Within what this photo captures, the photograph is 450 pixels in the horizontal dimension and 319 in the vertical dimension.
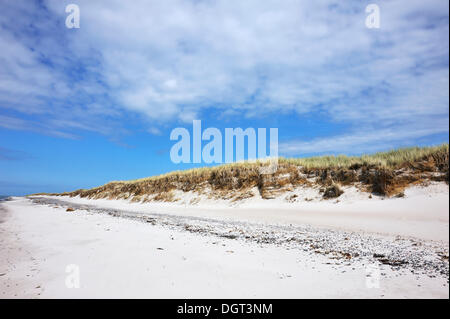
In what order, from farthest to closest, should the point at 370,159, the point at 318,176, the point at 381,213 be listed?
the point at 318,176
the point at 370,159
the point at 381,213

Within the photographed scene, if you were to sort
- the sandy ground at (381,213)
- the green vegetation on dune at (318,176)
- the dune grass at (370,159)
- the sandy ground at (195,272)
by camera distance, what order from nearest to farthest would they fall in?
1. the sandy ground at (195,272)
2. the sandy ground at (381,213)
3. the green vegetation on dune at (318,176)
4. the dune grass at (370,159)

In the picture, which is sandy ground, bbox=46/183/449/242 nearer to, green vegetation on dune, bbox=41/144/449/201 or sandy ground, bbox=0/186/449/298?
green vegetation on dune, bbox=41/144/449/201

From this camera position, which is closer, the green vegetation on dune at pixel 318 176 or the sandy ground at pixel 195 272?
the sandy ground at pixel 195 272

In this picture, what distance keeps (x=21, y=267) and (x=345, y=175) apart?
14.6 metres

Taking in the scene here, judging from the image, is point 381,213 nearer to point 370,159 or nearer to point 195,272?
point 370,159

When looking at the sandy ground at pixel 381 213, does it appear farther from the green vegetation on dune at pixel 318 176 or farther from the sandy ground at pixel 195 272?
the sandy ground at pixel 195 272

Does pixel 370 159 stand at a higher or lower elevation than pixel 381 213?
higher

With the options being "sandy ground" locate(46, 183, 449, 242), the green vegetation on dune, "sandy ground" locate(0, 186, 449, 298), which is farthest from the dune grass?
"sandy ground" locate(0, 186, 449, 298)

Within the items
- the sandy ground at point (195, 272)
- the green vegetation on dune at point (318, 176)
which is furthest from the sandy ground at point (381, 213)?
the sandy ground at point (195, 272)

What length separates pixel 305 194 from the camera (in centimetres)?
1502

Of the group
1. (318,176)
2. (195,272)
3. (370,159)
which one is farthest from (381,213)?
(195,272)
